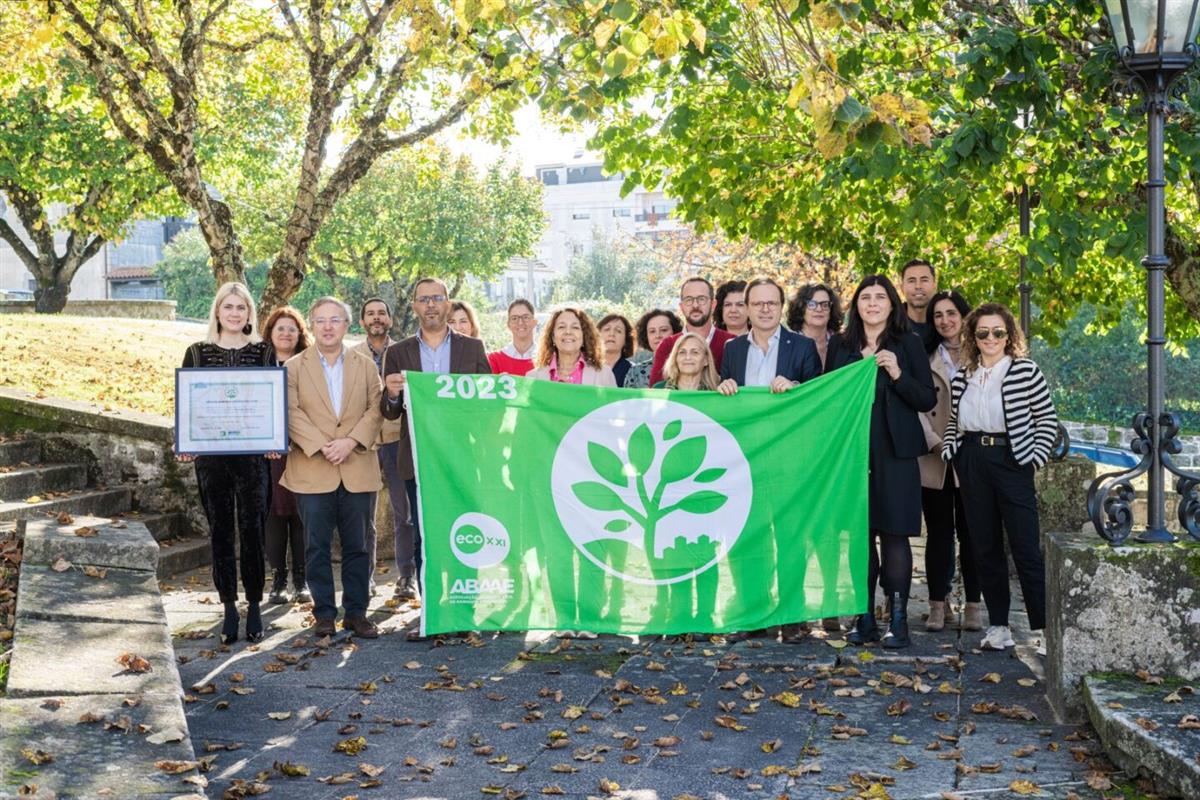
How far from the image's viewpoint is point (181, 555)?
38.4 ft

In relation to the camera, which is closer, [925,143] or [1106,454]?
[925,143]

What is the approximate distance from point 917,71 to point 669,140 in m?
2.94

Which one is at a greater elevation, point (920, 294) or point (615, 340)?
point (920, 294)

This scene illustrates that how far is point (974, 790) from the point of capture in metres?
5.58

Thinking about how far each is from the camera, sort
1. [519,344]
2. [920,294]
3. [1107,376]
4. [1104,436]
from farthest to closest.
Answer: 1. [1107,376]
2. [1104,436]
3. [519,344]
4. [920,294]

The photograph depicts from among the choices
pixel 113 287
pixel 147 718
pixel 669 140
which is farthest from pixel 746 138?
pixel 113 287

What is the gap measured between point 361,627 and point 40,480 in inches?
204

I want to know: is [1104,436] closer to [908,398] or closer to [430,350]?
[908,398]

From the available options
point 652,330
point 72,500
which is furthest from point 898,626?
point 72,500

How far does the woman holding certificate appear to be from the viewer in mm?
8672

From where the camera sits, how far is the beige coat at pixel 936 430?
876 centimetres

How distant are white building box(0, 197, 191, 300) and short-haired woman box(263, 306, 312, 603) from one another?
2873 inches

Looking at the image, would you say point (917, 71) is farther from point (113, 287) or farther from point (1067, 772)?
point (113, 287)

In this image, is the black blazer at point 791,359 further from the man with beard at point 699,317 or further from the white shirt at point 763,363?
the man with beard at point 699,317
